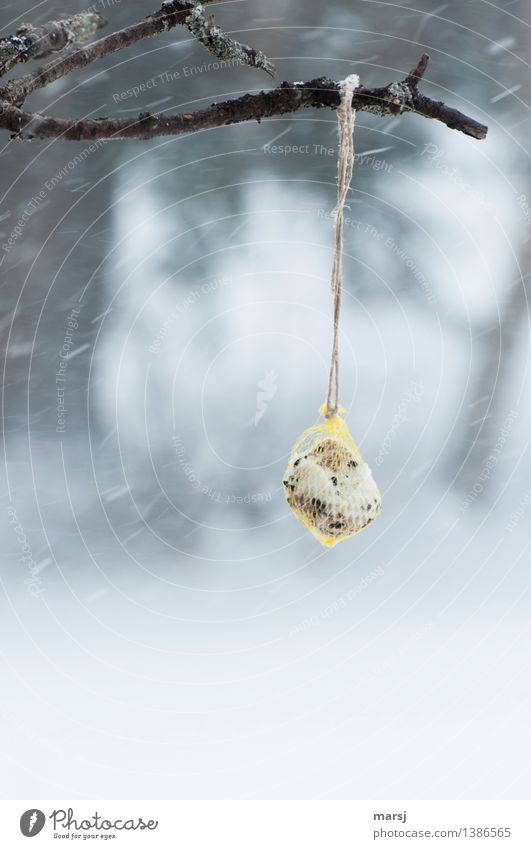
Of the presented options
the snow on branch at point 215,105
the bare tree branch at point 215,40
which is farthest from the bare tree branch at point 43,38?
the bare tree branch at point 215,40

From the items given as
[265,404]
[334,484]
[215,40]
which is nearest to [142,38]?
[215,40]

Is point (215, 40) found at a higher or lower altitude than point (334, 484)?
higher

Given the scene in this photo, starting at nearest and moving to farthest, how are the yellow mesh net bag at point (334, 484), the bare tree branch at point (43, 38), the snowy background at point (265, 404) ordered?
the bare tree branch at point (43, 38)
the yellow mesh net bag at point (334, 484)
the snowy background at point (265, 404)

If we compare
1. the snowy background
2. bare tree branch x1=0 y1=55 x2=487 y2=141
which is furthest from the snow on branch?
the snowy background

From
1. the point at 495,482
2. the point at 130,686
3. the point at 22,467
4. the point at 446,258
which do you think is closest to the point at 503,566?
the point at 495,482

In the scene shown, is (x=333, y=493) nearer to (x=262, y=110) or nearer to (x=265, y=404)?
(x=262, y=110)

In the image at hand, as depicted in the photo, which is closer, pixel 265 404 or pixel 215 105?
pixel 215 105

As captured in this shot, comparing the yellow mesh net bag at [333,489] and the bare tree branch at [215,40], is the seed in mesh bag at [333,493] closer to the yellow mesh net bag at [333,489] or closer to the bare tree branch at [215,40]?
the yellow mesh net bag at [333,489]
